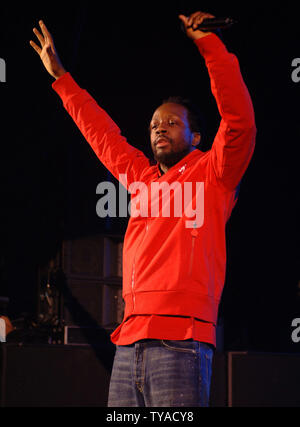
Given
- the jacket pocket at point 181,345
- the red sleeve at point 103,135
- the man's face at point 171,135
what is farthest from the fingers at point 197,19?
the jacket pocket at point 181,345

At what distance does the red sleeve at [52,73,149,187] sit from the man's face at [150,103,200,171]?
137 mm

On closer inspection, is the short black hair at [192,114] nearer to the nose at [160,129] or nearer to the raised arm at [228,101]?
the nose at [160,129]

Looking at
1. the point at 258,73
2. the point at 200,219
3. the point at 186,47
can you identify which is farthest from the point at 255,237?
the point at 200,219

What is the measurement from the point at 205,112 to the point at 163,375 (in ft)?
7.67

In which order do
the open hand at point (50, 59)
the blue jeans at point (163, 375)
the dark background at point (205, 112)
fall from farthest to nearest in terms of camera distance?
the dark background at point (205, 112) → the open hand at point (50, 59) → the blue jeans at point (163, 375)

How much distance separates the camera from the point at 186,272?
166 cm

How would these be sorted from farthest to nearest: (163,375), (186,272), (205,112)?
1. (205,112)
2. (186,272)
3. (163,375)

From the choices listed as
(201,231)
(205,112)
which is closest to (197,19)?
(201,231)

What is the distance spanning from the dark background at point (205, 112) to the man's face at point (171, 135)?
55.9 inches

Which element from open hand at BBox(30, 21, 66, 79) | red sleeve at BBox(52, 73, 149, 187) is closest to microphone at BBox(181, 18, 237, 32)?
red sleeve at BBox(52, 73, 149, 187)

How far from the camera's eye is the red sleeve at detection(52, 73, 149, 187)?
6.74ft

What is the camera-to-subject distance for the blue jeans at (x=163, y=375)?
1.55m

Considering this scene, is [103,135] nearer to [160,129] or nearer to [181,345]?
[160,129]
